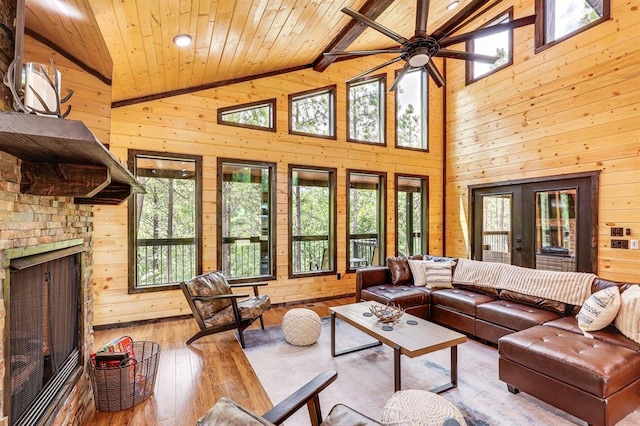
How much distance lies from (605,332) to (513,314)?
0.77 metres

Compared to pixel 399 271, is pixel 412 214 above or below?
above

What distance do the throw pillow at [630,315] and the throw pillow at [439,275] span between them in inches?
77.4

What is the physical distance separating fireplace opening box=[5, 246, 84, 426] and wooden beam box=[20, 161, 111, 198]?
0.35 meters

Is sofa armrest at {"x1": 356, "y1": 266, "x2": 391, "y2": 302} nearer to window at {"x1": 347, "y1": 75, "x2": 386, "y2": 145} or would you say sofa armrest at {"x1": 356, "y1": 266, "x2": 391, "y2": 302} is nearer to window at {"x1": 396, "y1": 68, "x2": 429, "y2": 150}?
window at {"x1": 347, "y1": 75, "x2": 386, "y2": 145}

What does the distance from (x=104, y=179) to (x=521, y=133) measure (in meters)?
5.80

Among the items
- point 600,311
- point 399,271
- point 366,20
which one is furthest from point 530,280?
point 366,20

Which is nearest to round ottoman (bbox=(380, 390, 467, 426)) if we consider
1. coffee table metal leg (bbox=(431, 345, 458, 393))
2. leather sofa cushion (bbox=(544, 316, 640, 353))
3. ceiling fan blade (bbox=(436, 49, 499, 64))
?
coffee table metal leg (bbox=(431, 345, 458, 393))

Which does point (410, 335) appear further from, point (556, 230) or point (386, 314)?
point (556, 230)

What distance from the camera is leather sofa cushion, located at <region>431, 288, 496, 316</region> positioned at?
3812mm

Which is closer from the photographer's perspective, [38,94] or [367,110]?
[38,94]

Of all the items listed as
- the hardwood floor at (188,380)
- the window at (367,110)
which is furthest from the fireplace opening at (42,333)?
the window at (367,110)

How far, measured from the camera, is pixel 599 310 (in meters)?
2.71

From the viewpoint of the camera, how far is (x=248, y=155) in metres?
4.96

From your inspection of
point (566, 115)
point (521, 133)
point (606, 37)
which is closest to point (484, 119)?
point (521, 133)
